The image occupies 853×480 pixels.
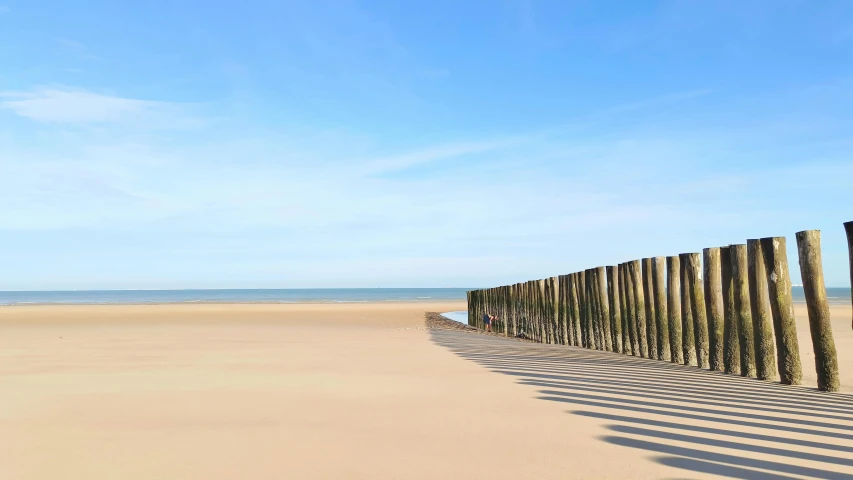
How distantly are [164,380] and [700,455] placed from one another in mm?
3997

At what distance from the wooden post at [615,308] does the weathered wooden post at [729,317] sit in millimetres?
2544

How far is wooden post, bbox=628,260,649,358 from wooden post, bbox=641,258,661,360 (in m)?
0.10

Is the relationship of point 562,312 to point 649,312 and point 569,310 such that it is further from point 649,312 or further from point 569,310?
point 649,312

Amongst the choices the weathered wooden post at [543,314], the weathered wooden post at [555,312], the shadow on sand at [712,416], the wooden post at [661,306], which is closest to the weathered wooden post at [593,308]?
the weathered wooden post at [555,312]

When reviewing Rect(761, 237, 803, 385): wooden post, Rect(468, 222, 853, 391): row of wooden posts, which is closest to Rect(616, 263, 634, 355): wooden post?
Rect(468, 222, 853, 391): row of wooden posts

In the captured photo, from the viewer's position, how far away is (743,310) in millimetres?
6258

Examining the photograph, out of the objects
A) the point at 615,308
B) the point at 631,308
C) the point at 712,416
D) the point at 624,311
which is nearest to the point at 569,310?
the point at 615,308

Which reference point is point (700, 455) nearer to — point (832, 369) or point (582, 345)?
point (832, 369)

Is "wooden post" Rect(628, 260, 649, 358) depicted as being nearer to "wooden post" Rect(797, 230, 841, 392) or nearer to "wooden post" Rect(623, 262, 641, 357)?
"wooden post" Rect(623, 262, 641, 357)

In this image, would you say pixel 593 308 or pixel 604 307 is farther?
pixel 593 308

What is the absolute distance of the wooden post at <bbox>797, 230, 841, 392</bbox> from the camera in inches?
211

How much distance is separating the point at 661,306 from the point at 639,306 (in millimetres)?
730

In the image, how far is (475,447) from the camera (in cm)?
330

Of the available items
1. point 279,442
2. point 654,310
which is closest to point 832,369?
point 654,310
